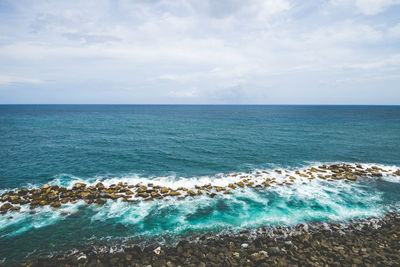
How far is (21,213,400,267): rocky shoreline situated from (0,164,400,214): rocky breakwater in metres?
8.37

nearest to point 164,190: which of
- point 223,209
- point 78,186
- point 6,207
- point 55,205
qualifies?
point 223,209

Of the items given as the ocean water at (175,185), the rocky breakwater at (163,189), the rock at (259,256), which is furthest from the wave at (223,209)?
the rock at (259,256)

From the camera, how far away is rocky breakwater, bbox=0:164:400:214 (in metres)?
22.5

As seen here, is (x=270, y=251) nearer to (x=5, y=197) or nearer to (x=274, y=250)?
(x=274, y=250)

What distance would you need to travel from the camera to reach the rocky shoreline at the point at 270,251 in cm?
1356

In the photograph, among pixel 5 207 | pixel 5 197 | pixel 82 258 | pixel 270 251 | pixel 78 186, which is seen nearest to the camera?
pixel 82 258

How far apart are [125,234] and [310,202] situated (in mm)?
20752

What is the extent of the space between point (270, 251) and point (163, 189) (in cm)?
1491

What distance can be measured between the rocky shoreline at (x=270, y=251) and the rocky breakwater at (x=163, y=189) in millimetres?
8369

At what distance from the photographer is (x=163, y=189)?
25.4m

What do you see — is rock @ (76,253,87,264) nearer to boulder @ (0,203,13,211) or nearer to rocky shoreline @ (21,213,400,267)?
rocky shoreline @ (21,213,400,267)

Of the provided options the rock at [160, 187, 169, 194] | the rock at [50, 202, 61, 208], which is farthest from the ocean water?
the rock at [160, 187, 169, 194]

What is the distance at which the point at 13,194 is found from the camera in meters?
23.5

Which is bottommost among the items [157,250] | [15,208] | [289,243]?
[157,250]
